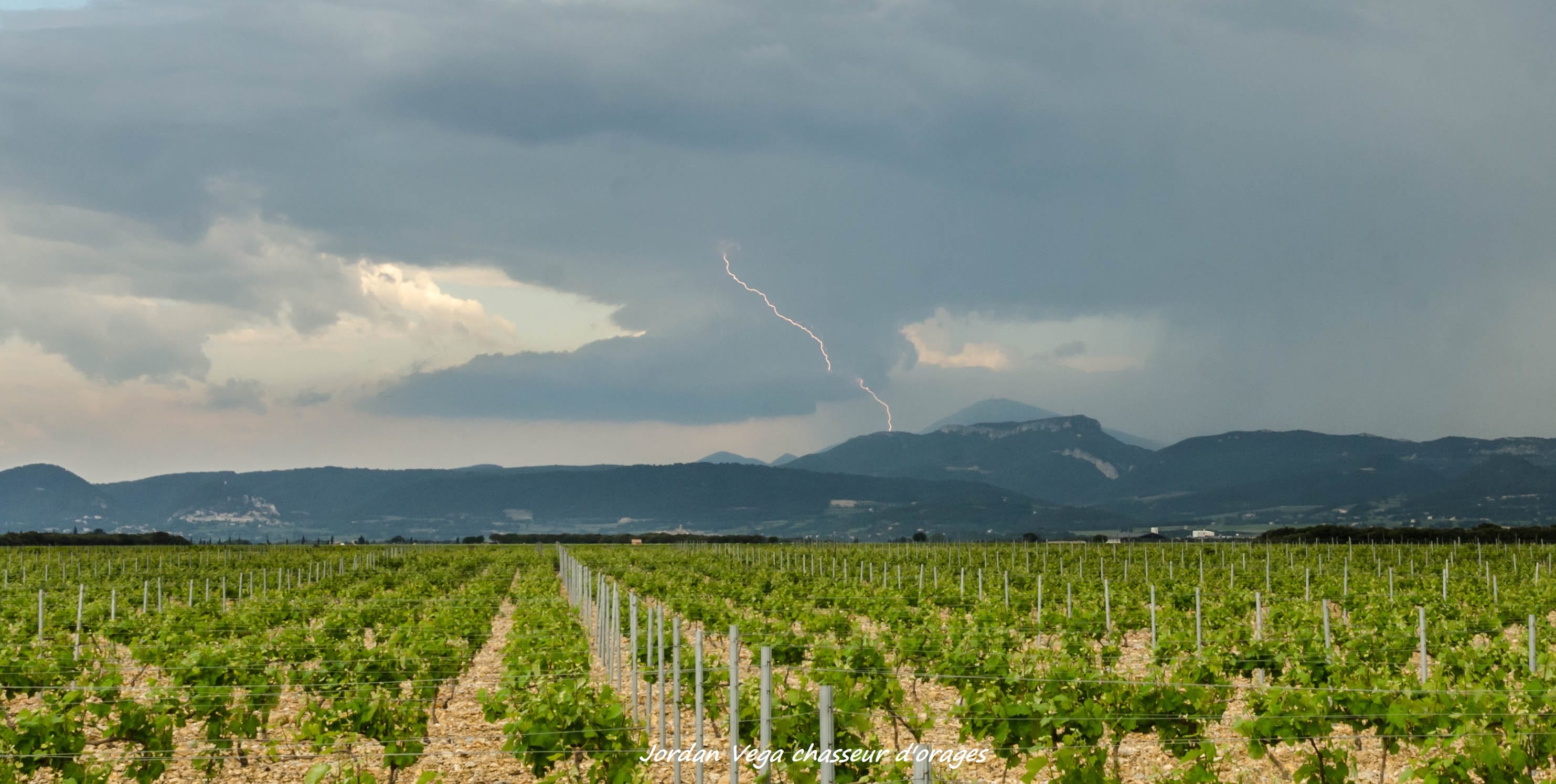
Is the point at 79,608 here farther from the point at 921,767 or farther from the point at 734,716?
the point at 921,767

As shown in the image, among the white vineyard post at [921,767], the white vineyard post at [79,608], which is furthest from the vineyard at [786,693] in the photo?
the white vineyard post at [79,608]

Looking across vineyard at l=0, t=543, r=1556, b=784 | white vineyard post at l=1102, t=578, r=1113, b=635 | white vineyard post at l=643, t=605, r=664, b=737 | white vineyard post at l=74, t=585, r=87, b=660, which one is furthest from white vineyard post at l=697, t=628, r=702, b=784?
white vineyard post at l=1102, t=578, r=1113, b=635

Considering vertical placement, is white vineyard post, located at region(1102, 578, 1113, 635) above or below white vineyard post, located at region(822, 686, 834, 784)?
below

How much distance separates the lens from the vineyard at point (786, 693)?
347 inches

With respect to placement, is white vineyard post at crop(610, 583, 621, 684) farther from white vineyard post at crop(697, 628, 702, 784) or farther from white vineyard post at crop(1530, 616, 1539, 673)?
white vineyard post at crop(1530, 616, 1539, 673)

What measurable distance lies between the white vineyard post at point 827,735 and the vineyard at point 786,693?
0.02 metres

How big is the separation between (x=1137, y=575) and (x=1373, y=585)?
10.7 m

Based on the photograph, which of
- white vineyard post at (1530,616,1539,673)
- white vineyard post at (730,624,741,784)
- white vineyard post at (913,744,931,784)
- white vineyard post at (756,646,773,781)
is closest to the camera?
white vineyard post at (913,744,931,784)

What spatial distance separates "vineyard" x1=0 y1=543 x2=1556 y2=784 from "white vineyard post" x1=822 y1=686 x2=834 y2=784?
2 centimetres

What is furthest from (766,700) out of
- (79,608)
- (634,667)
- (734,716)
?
(79,608)

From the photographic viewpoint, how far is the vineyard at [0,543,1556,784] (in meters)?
8.82

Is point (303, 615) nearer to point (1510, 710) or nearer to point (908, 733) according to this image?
point (908, 733)

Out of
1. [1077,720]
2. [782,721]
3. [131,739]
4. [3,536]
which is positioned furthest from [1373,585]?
[3,536]

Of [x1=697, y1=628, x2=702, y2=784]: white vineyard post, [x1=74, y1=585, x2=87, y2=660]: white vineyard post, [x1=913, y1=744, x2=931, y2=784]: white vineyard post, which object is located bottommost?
[x1=74, y1=585, x2=87, y2=660]: white vineyard post
